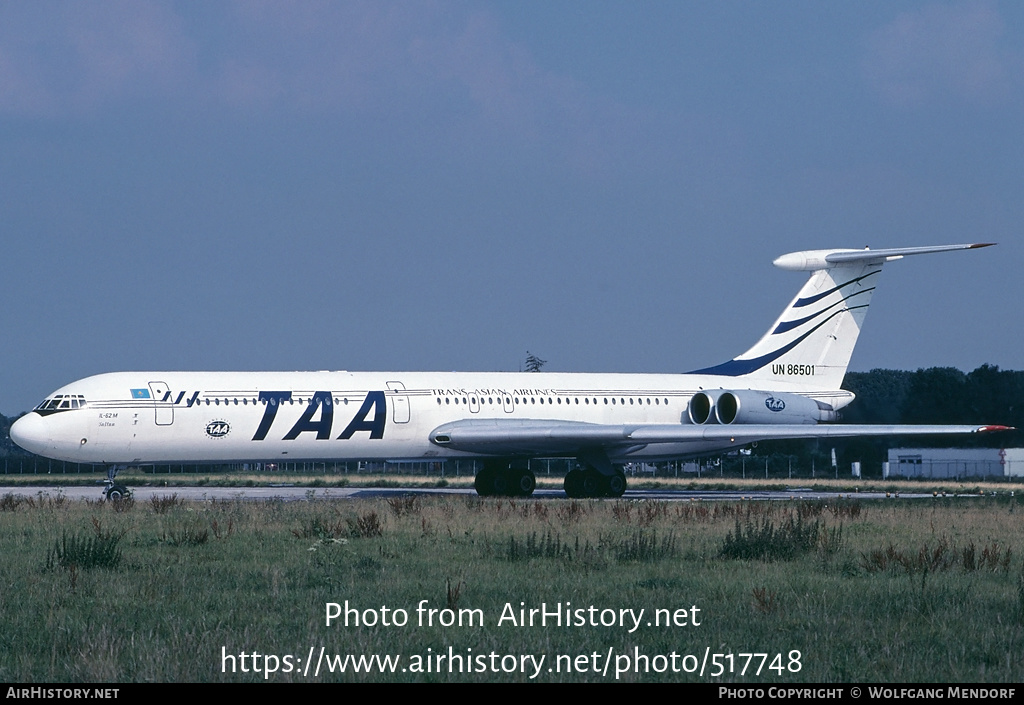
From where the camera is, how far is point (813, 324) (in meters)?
37.8

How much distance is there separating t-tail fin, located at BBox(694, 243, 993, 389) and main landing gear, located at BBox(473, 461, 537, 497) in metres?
7.60

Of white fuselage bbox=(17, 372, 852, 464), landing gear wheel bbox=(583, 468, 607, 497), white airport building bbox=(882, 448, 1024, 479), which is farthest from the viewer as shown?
white airport building bbox=(882, 448, 1024, 479)

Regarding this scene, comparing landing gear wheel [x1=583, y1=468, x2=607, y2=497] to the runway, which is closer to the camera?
the runway

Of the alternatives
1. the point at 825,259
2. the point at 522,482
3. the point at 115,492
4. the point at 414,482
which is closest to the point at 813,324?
the point at 825,259

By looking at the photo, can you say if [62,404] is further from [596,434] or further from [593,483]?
[593,483]

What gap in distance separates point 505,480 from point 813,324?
11308 mm

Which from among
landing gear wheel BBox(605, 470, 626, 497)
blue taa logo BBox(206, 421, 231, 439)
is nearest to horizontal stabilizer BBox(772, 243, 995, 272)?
landing gear wheel BBox(605, 470, 626, 497)

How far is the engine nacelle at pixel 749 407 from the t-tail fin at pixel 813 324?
55.6 inches

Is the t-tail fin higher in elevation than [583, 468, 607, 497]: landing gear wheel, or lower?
higher

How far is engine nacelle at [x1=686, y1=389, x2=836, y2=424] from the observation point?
3441 cm

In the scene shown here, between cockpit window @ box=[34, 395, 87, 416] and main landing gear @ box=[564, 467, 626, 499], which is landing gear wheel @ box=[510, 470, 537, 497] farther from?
cockpit window @ box=[34, 395, 87, 416]

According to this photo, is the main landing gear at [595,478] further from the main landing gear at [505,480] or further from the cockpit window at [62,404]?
the cockpit window at [62,404]

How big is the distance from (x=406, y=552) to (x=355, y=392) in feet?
49.6

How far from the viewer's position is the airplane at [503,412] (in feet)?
91.4
